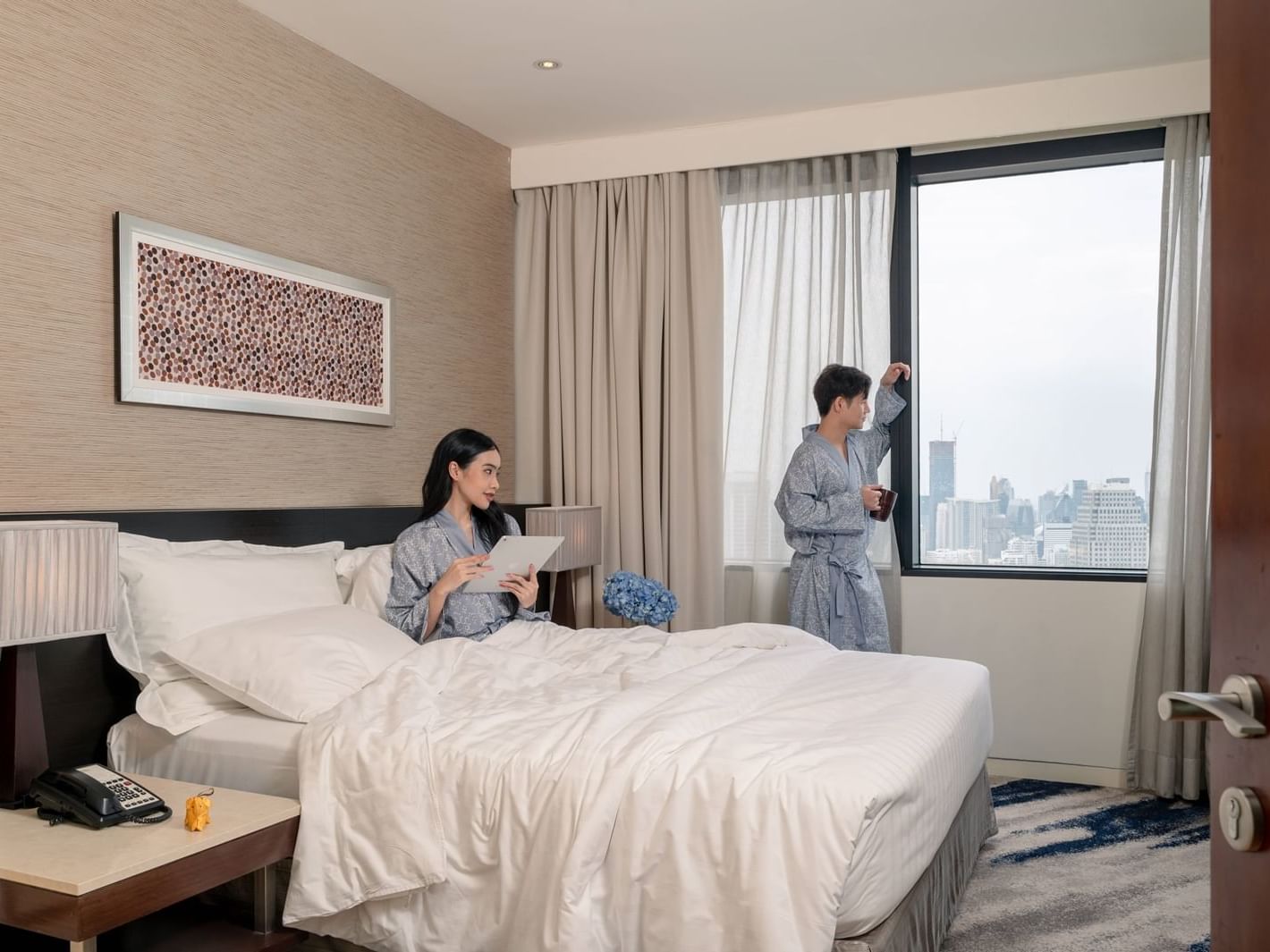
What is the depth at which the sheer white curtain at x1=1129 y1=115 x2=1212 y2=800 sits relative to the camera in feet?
13.0

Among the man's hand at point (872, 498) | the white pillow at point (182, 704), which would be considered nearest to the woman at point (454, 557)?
the white pillow at point (182, 704)

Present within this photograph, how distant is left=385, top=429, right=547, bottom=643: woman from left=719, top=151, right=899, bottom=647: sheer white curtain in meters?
1.28

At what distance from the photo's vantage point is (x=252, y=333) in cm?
351

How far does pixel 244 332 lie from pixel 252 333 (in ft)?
0.12

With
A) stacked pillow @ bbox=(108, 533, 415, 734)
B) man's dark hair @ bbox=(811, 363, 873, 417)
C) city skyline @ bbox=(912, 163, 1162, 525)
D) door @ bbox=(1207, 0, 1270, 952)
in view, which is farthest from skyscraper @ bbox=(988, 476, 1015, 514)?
door @ bbox=(1207, 0, 1270, 952)

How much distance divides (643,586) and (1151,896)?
2.14 metres

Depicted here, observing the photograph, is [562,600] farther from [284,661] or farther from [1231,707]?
[1231,707]

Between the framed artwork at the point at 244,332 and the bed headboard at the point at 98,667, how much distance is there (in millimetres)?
357

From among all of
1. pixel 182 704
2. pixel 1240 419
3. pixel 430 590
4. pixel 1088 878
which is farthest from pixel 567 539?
pixel 1240 419

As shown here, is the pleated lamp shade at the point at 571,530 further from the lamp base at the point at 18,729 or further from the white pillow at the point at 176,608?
the lamp base at the point at 18,729

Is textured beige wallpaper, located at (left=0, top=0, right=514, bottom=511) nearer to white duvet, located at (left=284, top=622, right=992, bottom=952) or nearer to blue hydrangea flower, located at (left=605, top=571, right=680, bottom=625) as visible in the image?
blue hydrangea flower, located at (left=605, top=571, right=680, bottom=625)

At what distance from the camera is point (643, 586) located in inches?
175

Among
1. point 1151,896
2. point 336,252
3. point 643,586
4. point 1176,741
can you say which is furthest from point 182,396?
point 1176,741

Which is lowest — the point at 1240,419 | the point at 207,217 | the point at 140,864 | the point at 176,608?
the point at 140,864
